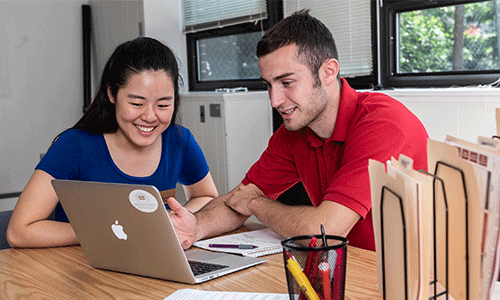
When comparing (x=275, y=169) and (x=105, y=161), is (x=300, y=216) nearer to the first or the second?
(x=275, y=169)

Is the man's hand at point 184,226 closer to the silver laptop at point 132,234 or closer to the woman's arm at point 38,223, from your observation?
the silver laptop at point 132,234

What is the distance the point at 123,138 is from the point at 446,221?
136 cm

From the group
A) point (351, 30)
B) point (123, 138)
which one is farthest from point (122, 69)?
point (351, 30)

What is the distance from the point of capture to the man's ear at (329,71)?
5.17 feet

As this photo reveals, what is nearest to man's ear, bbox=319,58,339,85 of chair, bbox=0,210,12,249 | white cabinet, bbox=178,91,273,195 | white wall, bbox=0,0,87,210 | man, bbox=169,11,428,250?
man, bbox=169,11,428,250

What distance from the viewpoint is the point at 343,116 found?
1.55 m

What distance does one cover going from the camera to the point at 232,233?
1.54m

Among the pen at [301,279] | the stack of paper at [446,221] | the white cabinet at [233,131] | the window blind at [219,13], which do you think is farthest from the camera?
the window blind at [219,13]

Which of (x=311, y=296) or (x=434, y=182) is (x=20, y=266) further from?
(x=434, y=182)

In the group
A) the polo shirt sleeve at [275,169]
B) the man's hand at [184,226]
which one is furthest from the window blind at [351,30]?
the man's hand at [184,226]

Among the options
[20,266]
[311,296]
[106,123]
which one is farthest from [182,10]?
[311,296]

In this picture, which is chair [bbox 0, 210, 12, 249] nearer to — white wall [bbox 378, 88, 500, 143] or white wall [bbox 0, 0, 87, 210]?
white wall [bbox 378, 88, 500, 143]

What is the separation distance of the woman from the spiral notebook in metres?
0.29

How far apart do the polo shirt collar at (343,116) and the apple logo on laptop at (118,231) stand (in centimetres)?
70
